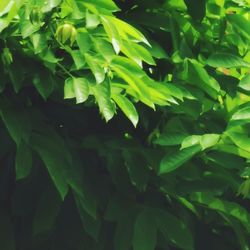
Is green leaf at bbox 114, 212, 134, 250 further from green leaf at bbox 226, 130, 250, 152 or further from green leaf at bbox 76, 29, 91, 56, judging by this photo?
green leaf at bbox 76, 29, 91, 56

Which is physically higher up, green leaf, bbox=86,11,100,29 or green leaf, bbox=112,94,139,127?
green leaf, bbox=86,11,100,29

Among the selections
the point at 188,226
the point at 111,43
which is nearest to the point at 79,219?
the point at 188,226

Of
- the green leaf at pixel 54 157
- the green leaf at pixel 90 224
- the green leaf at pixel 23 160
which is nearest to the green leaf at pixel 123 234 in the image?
the green leaf at pixel 90 224

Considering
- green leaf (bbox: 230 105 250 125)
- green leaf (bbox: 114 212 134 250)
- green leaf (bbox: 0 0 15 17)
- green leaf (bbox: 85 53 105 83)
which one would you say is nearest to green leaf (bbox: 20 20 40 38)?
green leaf (bbox: 0 0 15 17)

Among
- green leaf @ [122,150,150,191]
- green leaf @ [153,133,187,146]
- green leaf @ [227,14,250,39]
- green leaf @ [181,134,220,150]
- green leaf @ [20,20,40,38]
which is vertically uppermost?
green leaf @ [20,20,40,38]

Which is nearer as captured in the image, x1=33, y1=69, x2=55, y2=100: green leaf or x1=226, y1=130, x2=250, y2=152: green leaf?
x1=33, y1=69, x2=55, y2=100: green leaf

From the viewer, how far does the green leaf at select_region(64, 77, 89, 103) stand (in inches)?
84.7

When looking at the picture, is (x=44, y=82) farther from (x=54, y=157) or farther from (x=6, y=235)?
(x=6, y=235)

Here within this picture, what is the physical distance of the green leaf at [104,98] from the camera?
6.99ft

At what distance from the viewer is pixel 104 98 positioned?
2.16 metres

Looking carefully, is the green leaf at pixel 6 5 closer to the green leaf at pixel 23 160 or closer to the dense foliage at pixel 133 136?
the dense foliage at pixel 133 136

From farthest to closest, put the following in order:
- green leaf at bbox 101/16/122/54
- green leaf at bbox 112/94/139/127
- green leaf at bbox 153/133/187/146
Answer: green leaf at bbox 153/133/187/146
green leaf at bbox 112/94/139/127
green leaf at bbox 101/16/122/54

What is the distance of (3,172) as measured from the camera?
8.93ft

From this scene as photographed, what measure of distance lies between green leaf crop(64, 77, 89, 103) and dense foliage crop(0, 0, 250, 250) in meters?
0.04
